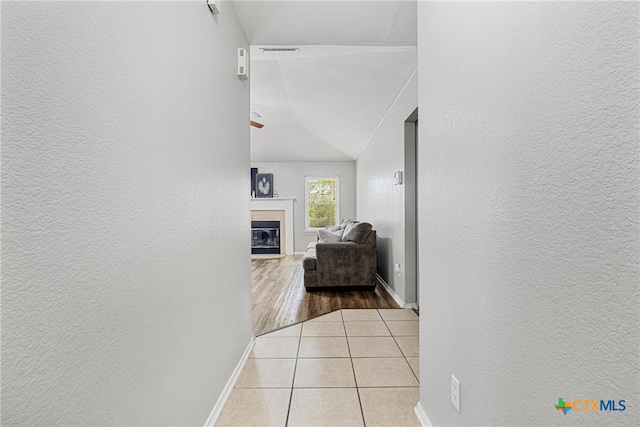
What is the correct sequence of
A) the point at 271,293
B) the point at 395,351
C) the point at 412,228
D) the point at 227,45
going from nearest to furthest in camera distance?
1. the point at 227,45
2. the point at 395,351
3. the point at 412,228
4. the point at 271,293

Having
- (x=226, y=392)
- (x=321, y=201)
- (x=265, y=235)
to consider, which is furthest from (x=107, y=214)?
(x=321, y=201)

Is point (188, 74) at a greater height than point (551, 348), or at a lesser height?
greater

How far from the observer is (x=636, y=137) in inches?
21.0

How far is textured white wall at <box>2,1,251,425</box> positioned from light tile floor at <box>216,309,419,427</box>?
1.21 ft

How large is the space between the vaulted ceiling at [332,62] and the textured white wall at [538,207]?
1047 mm

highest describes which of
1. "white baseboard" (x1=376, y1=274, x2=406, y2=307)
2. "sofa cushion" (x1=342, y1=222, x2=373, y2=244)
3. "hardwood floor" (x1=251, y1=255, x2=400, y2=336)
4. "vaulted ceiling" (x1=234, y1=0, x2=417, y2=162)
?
"vaulted ceiling" (x1=234, y1=0, x2=417, y2=162)

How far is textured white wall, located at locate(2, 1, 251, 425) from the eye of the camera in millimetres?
609

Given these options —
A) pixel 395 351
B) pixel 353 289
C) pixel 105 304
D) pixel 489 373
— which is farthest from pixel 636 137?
pixel 353 289

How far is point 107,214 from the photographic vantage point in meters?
0.84

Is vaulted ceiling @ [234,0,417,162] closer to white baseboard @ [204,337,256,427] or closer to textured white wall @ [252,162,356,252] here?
textured white wall @ [252,162,356,252]

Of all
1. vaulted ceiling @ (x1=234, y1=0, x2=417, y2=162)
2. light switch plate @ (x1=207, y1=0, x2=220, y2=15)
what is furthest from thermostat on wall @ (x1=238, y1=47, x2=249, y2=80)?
light switch plate @ (x1=207, y1=0, x2=220, y2=15)

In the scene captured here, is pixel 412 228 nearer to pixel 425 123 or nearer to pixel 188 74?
pixel 425 123

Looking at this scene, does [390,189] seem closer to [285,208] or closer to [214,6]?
[214,6]

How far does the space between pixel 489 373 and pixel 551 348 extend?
1.05ft
